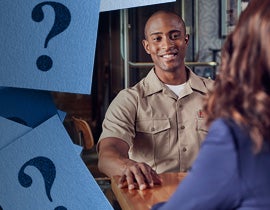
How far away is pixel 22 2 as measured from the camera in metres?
1.62

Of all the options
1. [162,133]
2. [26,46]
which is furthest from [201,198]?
[162,133]

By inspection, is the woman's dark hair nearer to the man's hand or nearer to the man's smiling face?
the man's hand

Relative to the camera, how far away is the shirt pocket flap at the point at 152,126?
6.93 ft

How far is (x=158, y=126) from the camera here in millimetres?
2117

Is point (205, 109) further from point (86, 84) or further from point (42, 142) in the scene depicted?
point (42, 142)

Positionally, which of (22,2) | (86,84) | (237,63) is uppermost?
(22,2)

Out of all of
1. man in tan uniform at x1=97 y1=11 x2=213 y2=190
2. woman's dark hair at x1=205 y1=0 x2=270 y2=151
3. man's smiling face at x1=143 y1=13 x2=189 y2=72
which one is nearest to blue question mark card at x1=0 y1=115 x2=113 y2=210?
man in tan uniform at x1=97 y1=11 x2=213 y2=190

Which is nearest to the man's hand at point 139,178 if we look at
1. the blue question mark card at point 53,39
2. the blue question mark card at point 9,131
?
the blue question mark card at point 53,39

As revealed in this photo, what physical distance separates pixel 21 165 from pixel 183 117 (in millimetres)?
812

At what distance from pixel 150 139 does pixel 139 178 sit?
68 cm

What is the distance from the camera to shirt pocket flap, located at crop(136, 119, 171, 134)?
6.93 feet

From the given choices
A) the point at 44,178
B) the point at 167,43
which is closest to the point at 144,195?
the point at 44,178

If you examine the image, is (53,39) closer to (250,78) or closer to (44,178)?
(44,178)

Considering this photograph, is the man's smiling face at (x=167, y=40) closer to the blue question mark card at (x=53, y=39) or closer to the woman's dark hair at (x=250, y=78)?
the blue question mark card at (x=53, y=39)
